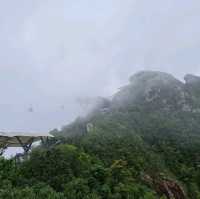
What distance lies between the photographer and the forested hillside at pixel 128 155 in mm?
14914

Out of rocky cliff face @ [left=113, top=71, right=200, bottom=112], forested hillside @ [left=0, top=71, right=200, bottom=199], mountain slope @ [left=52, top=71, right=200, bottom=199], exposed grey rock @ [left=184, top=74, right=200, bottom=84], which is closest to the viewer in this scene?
forested hillside @ [left=0, top=71, right=200, bottom=199]

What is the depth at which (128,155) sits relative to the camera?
21.8 meters

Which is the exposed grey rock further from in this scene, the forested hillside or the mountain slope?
the forested hillside

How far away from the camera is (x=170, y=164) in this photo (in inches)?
1048

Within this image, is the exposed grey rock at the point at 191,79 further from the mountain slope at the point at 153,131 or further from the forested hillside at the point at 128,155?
the forested hillside at the point at 128,155

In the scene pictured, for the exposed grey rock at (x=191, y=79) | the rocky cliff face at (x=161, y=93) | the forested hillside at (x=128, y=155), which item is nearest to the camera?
the forested hillside at (x=128, y=155)

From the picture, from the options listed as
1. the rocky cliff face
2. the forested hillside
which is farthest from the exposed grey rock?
the forested hillside

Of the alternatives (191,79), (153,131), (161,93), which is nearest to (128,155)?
(153,131)

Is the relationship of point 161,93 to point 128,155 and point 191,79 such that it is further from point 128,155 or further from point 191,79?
point 128,155

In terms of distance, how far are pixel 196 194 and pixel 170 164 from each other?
434 centimetres

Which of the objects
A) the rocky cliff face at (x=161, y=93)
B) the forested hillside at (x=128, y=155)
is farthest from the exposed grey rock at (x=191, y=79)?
the forested hillside at (x=128, y=155)

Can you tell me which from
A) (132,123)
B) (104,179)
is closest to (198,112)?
(132,123)

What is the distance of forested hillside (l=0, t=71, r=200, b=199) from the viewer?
14.9 m

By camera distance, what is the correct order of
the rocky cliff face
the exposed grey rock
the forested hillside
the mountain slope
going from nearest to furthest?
the forested hillside, the mountain slope, the rocky cliff face, the exposed grey rock
